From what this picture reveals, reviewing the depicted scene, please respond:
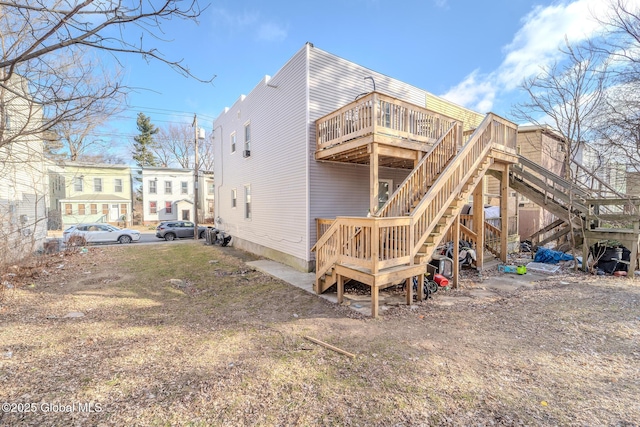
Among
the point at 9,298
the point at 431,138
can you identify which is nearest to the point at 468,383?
the point at 431,138

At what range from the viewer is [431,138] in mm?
7469

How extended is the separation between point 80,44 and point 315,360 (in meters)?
4.43

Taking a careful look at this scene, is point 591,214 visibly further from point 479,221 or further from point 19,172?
point 19,172

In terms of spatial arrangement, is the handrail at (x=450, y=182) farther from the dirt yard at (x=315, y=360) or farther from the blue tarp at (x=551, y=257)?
the blue tarp at (x=551, y=257)

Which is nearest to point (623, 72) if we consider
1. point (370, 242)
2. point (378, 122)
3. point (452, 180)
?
point (452, 180)

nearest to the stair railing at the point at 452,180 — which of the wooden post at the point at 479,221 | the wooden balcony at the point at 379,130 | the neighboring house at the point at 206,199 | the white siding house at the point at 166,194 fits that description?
the wooden balcony at the point at 379,130

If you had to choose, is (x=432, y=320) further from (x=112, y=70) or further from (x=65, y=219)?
(x=65, y=219)

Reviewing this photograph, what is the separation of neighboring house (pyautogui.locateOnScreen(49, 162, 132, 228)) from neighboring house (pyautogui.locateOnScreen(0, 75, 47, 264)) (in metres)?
14.0

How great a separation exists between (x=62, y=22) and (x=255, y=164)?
893cm

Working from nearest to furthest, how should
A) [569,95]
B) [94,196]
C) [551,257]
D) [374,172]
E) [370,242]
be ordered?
[370,242], [374,172], [551,257], [569,95], [94,196]

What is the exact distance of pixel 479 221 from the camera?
7.82 m

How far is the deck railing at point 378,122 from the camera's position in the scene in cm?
632

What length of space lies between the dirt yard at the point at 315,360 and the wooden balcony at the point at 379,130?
361cm

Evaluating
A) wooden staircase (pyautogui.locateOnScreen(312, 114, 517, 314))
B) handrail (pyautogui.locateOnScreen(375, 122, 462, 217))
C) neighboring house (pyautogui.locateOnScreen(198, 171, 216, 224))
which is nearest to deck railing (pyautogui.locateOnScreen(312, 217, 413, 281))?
wooden staircase (pyautogui.locateOnScreen(312, 114, 517, 314))
